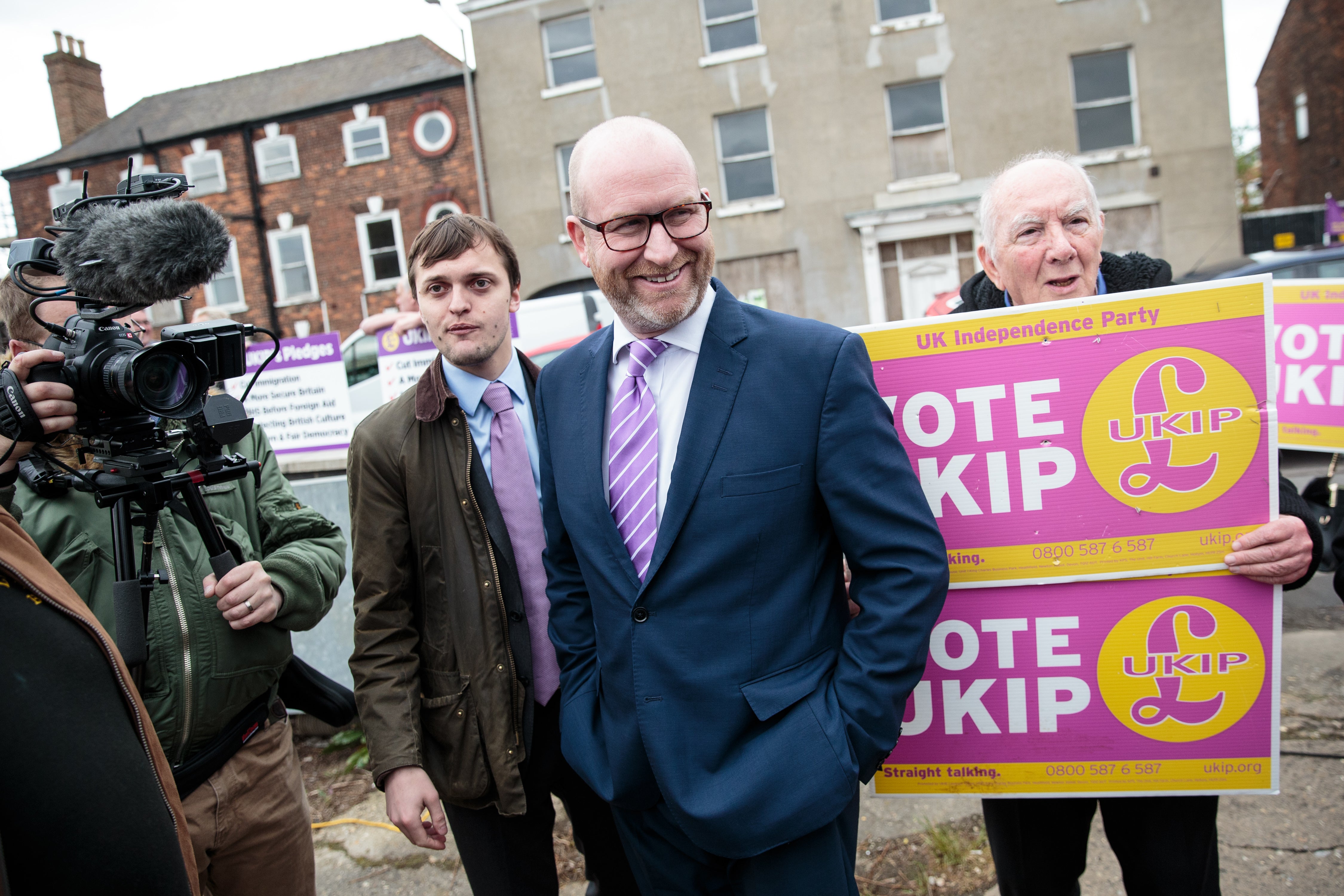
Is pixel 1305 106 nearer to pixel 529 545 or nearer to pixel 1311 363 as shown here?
pixel 1311 363

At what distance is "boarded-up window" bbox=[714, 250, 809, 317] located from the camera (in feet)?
54.7

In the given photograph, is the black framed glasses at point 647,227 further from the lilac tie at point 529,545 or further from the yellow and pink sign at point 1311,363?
the yellow and pink sign at point 1311,363

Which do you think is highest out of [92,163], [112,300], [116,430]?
[92,163]

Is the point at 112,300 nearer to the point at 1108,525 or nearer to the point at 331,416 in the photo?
the point at 1108,525

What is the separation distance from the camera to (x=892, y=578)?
4.87 feet

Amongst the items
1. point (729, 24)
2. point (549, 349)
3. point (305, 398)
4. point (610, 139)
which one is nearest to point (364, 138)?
point (729, 24)

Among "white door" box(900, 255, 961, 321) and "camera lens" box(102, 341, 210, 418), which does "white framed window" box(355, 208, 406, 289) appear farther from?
"camera lens" box(102, 341, 210, 418)

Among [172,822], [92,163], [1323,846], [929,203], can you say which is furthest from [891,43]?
[92,163]

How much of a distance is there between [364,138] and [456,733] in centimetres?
1964

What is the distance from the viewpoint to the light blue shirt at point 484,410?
2.15m

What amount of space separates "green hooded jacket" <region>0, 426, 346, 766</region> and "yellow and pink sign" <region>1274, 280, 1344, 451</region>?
10.9 feet

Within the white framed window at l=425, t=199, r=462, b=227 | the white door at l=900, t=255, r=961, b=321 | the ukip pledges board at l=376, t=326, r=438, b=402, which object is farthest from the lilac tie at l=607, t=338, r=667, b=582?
the white framed window at l=425, t=199, r=462, b=227

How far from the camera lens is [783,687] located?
1.50 metres

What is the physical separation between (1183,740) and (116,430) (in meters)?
2.43
